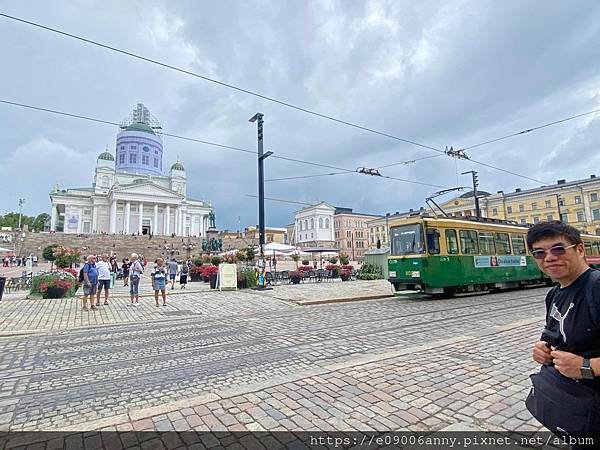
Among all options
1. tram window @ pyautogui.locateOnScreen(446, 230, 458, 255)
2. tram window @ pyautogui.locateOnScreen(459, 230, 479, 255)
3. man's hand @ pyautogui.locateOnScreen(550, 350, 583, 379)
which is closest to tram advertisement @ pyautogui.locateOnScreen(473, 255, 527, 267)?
tram window @ pyautogui.locateOnScreen(459, 230, 479, 255)

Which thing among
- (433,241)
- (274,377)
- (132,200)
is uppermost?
(132,200)

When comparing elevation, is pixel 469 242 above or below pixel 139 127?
below

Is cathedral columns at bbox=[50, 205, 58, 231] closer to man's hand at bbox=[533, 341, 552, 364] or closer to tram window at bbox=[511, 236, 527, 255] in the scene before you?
tram window at bbox=[511, 236, 527, 255]

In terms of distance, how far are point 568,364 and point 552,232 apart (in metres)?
0.73

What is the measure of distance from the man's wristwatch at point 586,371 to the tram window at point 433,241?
1257cm

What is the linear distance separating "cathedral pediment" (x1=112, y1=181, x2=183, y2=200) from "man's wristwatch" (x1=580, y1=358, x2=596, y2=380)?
91.1 metres

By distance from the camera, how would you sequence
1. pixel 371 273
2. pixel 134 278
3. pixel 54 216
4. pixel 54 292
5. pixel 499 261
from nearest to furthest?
pixel 134 278
pixel 54 292
pixel 499 261
pixel 371 273
pixel 54 216

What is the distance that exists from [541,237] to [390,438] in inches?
84.9

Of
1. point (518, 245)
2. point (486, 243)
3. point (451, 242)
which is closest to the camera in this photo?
point (451, 242)

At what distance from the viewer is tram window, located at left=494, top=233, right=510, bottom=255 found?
16519mm

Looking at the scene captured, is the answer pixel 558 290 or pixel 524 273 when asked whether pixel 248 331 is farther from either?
pixel 524 273

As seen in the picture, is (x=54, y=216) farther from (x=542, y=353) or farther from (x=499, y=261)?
(x=542, y=353)

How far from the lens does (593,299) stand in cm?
183

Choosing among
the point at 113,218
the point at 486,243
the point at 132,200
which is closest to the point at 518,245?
the point at 486,243
